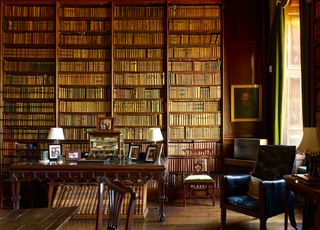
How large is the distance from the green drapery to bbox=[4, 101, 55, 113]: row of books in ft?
11.2

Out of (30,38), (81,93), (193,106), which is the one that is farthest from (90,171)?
(30,38)

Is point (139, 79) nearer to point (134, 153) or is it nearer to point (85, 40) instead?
point (85, 40)

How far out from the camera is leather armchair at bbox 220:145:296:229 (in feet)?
12.0

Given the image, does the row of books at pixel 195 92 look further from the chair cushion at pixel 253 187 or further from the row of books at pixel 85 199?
the chair cushion at pixel 253 187

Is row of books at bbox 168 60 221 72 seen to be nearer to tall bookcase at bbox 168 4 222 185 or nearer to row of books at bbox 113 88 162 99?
tall bookcase at bbox 168 4 222 185

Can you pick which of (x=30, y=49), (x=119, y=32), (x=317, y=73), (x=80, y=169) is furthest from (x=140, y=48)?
(x=317, y=73)

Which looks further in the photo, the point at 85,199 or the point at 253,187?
the point at 85,199

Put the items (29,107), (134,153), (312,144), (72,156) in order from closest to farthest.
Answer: (312,144) < (72,156) < (134,153) < (29,107)

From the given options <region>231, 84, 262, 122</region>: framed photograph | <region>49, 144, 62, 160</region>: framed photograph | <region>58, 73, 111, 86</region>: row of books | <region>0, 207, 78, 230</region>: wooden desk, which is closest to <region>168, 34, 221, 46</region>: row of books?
<region>231, 84, 262, 122</region>: framed photograph

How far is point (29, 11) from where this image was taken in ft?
18.8

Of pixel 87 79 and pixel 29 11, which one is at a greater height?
pixel 29 11

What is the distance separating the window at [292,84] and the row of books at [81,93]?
2.86 m

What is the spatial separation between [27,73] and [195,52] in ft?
8.85

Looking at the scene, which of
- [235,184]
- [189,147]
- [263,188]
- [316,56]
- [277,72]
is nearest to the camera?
[263,188]
